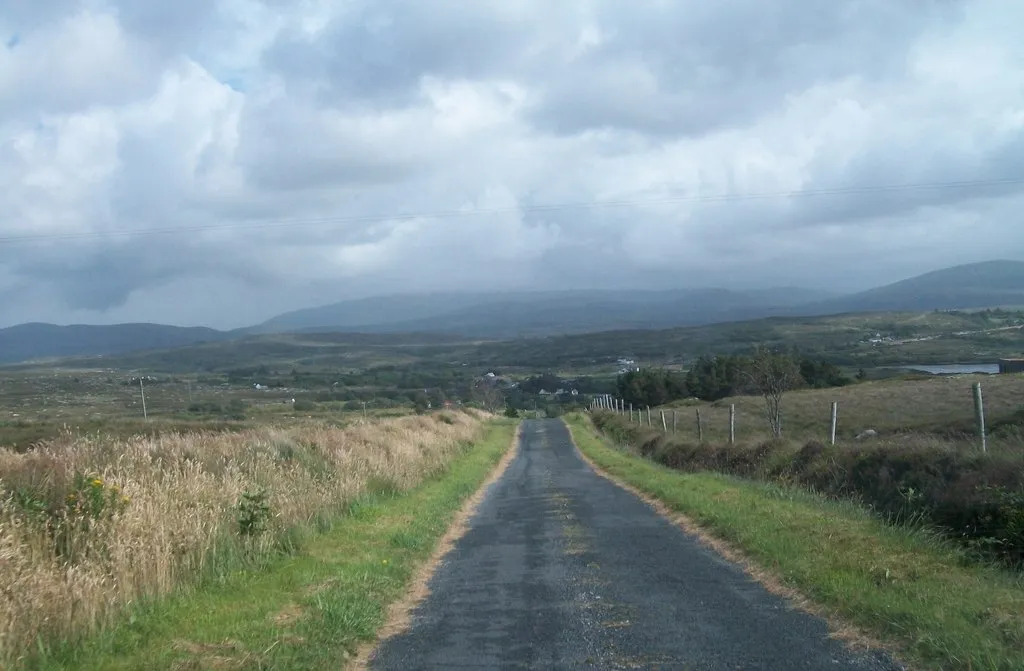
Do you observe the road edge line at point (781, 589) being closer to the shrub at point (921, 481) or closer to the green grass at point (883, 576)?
the green grass at point (883, 576)

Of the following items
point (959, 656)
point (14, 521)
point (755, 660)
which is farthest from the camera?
point (14, 521)

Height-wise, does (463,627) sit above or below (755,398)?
above

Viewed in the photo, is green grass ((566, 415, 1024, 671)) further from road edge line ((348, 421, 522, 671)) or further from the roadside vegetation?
road edge line ((348, 421, 522, 671))

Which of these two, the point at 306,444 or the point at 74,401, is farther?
the point at 74,401

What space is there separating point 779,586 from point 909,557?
1405 millimetres

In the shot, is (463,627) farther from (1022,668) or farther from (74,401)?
(74,401)

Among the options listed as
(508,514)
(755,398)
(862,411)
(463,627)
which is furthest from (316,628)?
(755,398)

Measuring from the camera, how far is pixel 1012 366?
42406 mm

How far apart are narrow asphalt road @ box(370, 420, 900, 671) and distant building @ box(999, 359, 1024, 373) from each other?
1346 inches

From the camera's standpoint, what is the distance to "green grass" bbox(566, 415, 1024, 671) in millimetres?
6555

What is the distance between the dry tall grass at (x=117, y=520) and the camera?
7156mm

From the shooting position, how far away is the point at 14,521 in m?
8.33

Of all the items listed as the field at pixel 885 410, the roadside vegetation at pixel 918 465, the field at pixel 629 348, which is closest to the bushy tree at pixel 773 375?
the field at pixel 885 410

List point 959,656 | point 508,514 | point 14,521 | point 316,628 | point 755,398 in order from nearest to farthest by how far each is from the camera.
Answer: point 959,656, point 316,628, point 14,521, point 508,514, point 755,398
